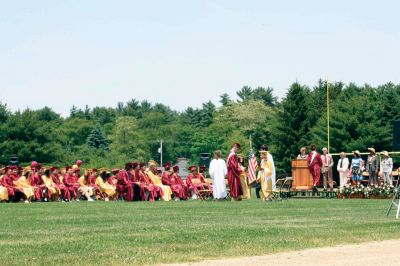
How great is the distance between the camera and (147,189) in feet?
151

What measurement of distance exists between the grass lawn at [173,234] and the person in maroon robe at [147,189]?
17381 millimetres

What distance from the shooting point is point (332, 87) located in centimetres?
11444

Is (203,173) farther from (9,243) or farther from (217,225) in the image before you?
(9,243)

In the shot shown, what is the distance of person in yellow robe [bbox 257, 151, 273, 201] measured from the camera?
39312mm

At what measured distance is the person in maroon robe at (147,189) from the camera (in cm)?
4584

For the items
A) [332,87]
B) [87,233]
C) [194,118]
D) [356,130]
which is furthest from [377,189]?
[194,118]

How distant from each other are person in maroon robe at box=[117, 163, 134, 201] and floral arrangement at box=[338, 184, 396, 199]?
9.53m

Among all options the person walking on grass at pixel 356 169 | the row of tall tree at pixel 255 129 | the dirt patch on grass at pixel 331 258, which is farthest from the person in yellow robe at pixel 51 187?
the dirt patch on grass at pixel 331 258

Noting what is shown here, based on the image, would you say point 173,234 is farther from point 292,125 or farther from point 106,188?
point 292,125

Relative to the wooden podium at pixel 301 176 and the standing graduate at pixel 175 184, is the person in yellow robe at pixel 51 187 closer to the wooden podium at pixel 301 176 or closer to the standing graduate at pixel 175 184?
the standing graduate at pixel 175 184

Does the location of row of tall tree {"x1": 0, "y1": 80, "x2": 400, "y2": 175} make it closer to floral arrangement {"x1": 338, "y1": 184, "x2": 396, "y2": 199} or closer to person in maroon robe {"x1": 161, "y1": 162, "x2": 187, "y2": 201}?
person in maroon robe {"x1": 161, "y1": 162, "x2": 187, "y2": 201}

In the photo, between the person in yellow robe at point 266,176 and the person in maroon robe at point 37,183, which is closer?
the person in yellow robe at point 266,176

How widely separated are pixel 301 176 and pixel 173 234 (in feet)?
88.0

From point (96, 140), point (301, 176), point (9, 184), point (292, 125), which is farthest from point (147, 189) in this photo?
point (96, 140)
